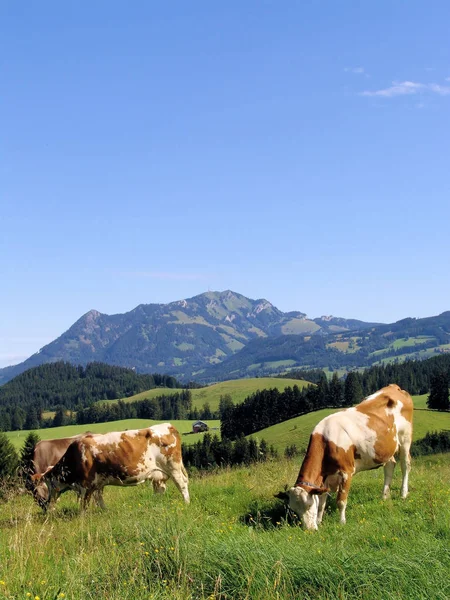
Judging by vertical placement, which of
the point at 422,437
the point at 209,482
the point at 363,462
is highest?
the point at 363,462

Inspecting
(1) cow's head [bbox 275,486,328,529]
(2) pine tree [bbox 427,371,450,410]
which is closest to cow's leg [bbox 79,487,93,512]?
(1) cow's head [bbox 275,486,328,529]

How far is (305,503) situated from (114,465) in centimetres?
663

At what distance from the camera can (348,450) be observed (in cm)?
1338

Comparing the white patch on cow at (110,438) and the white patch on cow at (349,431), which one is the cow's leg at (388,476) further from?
the white patch on cow at (110,438)

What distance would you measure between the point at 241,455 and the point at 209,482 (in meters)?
67.1

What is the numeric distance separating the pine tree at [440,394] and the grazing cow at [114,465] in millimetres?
128694

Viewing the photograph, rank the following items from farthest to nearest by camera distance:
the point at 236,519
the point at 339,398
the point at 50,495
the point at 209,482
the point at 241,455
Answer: the point at 339,398, the point at 241,455, the point at 209,482, the point at 50,495, the point at 236,519

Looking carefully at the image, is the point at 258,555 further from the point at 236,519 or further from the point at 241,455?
the point at 241,455

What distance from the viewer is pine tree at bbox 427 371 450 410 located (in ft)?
440

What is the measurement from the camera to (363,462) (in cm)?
1386

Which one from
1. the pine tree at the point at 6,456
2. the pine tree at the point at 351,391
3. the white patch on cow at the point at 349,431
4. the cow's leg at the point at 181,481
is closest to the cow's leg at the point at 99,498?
the cow's leg at the point at 181,481

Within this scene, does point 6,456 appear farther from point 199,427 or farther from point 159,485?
point 199,427

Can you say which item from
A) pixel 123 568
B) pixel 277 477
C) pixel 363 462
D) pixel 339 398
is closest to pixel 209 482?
pixel 277 477

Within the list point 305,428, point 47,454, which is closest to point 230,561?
point 47,454
